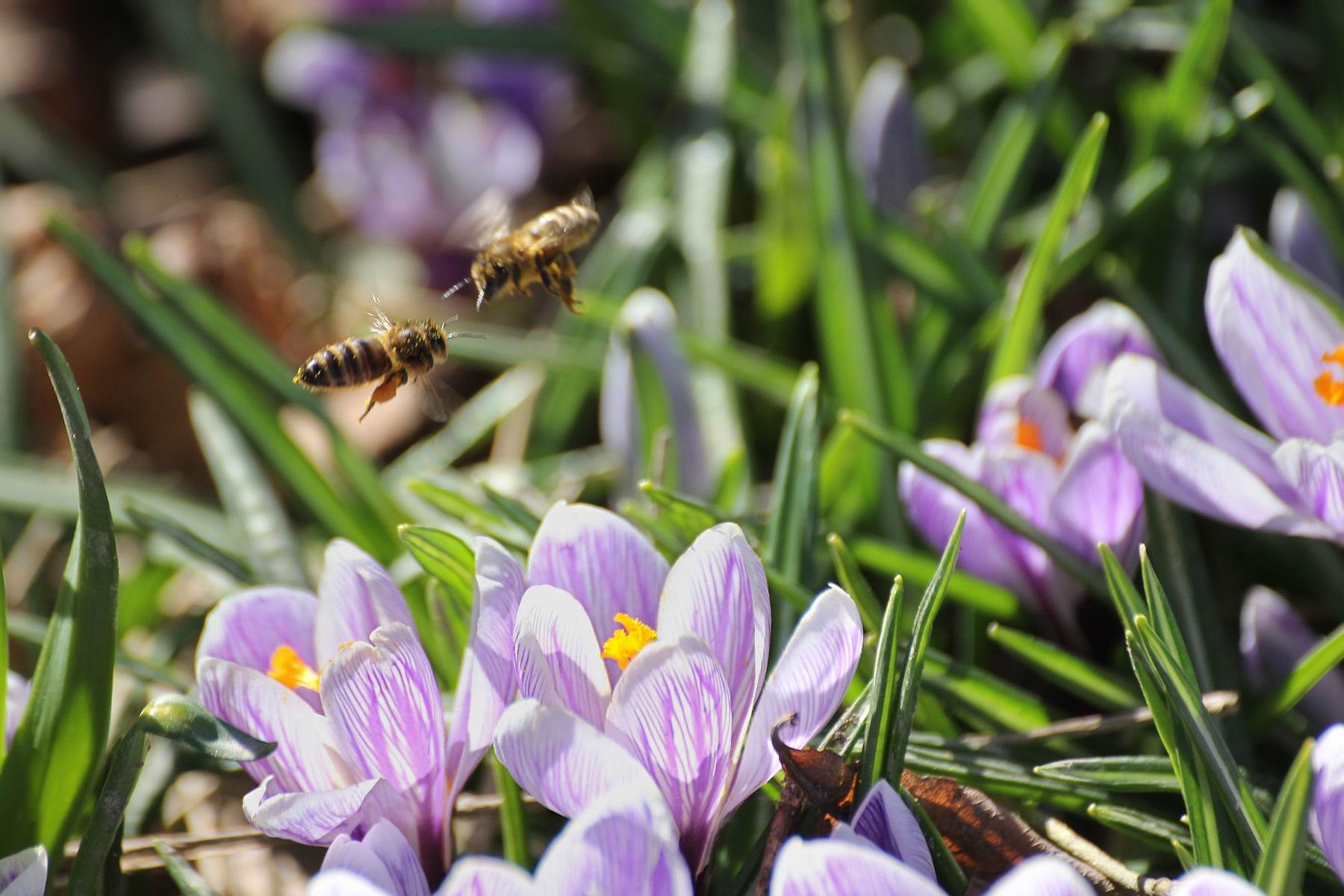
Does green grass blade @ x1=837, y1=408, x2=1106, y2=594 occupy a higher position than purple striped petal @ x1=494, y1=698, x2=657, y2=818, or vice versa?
green grass blade @ x1=837, y1=408, x2=1106, y2=594

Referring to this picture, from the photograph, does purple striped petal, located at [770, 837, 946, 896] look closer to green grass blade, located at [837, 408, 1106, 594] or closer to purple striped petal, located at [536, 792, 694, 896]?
purple striped petal, located at [536, 792, 694, 896]

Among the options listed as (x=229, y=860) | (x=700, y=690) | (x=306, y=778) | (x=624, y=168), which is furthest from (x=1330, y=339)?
(x=624, y=168)

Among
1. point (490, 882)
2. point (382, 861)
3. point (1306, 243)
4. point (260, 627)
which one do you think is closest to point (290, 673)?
point (260, 627)

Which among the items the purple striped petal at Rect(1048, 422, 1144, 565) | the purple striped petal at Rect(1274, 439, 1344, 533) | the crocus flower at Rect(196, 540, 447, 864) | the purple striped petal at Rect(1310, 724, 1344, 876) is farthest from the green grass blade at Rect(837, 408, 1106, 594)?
the crocus flower at Rect(196, 540, 447, 864)

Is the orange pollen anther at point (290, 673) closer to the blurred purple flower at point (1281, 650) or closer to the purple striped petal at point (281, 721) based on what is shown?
the purple striped petal at point (281, 721)

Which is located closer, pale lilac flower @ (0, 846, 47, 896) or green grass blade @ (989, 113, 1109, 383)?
pale lilac flower @ (0, 846, 47, 896)

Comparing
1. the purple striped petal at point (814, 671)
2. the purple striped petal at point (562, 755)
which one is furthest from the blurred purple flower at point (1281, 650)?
the purple striped petal at point (562, 755)

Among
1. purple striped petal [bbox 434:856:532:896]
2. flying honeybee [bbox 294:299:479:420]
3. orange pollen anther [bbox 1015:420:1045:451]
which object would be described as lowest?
purple striped petal [bbox 434:856:532:896]
